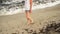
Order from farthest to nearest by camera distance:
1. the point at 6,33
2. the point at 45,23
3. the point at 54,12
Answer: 1. the point at 54,12
2. the point at 45,23
3. the point at 6,33

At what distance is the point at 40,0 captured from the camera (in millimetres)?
1697

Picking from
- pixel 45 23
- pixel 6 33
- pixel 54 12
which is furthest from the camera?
pixel 54 12

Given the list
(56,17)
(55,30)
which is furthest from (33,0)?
(55,30)

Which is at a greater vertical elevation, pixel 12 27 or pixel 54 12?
pixel 54 12

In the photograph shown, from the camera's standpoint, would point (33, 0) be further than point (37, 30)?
Yes

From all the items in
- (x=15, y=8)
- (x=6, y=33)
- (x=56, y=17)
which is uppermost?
(x=15, y=8)

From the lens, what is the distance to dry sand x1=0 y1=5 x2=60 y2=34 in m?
1.45

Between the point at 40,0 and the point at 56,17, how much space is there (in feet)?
1.00

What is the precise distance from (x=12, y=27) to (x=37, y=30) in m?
0.28

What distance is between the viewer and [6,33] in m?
1.41

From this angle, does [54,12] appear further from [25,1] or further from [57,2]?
[25,1]

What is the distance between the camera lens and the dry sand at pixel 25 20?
145 cm

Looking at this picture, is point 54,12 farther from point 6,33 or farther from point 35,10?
point 6,33

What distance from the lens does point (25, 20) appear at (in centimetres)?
154
